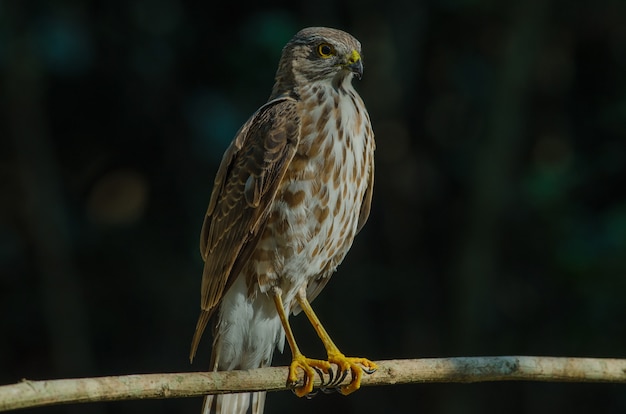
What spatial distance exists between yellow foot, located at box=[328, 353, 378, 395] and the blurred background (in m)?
2.72

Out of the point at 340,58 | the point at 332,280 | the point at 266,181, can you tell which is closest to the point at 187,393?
the point at 266,181

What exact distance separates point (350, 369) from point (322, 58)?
140cm

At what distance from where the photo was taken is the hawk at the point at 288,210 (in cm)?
429

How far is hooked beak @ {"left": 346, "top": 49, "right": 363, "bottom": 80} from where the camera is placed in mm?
4461

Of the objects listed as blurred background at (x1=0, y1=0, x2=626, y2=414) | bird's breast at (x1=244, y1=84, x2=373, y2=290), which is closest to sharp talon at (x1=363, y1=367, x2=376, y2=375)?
bird's breast at (x1=244, y1=84, x2=373, y2=290)

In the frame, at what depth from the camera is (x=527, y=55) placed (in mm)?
7023

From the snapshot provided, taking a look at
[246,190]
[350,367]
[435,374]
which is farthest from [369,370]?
[246,190]

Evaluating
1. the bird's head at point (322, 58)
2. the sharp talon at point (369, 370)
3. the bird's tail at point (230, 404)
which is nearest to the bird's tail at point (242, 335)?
the bird's tail at point (230, 404)

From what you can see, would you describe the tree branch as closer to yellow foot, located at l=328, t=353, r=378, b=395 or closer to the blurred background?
yellow foot, located at l=328, t=353, r=378, b=395

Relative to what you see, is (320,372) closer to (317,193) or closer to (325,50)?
(317,193)

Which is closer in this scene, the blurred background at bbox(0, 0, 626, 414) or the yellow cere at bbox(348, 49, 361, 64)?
the yellow cere at bbox(348, 49, 361, 64)

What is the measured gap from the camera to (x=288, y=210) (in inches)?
170

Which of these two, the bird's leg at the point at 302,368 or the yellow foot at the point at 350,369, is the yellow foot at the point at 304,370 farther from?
the yellow foot at the point at 350,369

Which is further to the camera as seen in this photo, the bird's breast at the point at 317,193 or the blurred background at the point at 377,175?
the blurred background at the point at 377,175
